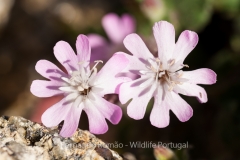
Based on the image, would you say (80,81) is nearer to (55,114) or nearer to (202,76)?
(55,114)

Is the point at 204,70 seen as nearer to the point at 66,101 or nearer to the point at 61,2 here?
the point at 66,101

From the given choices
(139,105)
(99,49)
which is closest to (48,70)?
(139,105)

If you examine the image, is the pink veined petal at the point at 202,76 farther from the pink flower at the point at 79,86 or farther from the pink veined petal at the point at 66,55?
the pink veined petal at the point at 66,55

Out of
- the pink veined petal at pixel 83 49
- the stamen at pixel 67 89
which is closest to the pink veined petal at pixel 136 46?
the pink veined petal at pixel 83 49

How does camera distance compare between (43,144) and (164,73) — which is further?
(164,73)

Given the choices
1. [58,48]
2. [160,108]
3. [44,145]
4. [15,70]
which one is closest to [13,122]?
[44,145]

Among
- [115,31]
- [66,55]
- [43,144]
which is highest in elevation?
[115,31]
